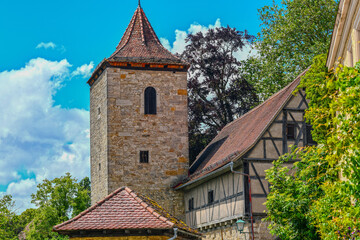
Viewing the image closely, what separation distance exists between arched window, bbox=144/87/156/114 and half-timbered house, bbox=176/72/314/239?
17.1 feet

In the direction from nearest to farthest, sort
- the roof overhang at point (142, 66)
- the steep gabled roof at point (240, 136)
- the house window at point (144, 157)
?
the steep gabled roof at point (240, 136) < the house window at point (144, 157) < the roof overhang at point (142, 66)

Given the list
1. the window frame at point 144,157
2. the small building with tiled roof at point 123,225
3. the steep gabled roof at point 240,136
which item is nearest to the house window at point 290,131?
the steep gabled roof at point 240,136

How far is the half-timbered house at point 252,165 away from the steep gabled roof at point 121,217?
27.8ft

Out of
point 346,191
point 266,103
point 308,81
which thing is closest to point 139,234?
point 346,191

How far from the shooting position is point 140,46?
108 feet

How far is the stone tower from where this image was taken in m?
31.0

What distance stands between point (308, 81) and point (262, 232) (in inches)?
253

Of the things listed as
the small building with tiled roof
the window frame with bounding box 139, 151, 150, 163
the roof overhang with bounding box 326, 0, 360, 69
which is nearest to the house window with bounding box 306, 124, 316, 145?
the roof overhang with bounding box 326, 0, 360, 69

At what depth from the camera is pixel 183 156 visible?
105 feet

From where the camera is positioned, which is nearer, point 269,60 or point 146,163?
point 146,163

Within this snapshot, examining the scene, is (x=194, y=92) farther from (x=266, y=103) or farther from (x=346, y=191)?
(x=346, y=191)

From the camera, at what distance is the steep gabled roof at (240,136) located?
2489cm

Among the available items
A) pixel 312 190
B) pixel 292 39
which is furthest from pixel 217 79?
pixel 312 190

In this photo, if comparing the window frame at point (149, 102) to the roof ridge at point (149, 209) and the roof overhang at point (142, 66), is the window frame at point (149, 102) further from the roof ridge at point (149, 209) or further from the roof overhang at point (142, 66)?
the roof ridge at point (149, 209)
